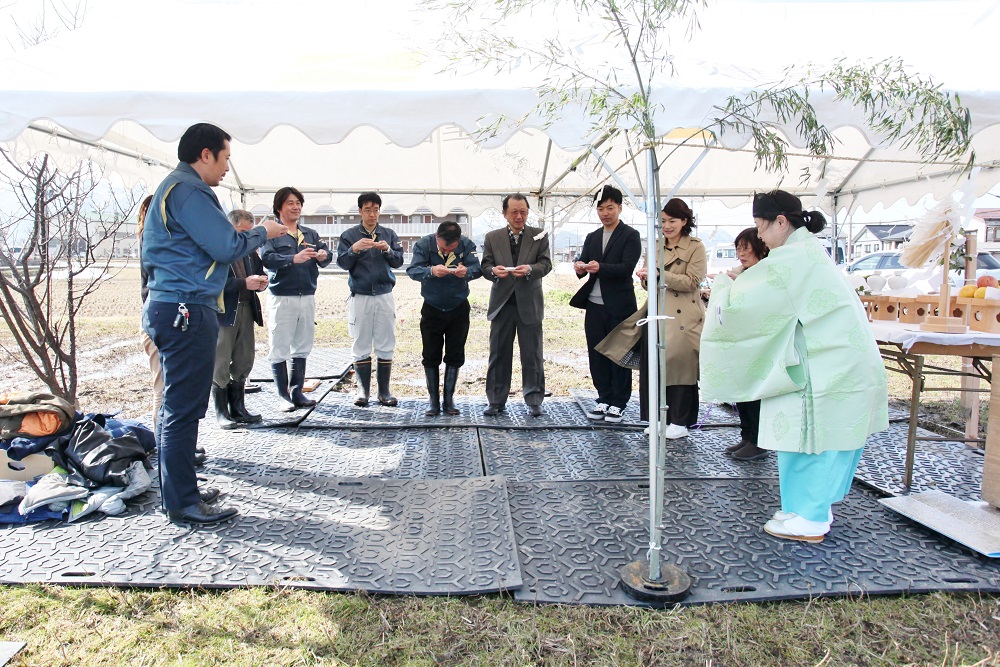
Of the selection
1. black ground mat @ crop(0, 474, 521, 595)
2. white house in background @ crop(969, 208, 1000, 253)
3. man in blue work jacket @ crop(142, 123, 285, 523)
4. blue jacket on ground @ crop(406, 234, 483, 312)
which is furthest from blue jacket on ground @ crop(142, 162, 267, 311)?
white house in background @ crop(969, 208, 1000, 253)

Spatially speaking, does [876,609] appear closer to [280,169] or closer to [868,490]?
[868,490]

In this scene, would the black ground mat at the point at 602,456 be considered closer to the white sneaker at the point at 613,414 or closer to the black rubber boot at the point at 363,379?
the white sneaker at the point at 613,414

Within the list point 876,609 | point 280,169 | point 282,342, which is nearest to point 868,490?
point 876,609

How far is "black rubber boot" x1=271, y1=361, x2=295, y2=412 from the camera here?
15.6ft

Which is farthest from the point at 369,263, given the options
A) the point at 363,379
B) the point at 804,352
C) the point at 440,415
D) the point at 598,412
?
the point at 804,352

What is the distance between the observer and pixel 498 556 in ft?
8.43

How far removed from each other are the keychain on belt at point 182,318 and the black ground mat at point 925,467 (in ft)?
11.8

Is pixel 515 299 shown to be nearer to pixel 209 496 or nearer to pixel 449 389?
pixel 449 389

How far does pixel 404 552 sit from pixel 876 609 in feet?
6.03

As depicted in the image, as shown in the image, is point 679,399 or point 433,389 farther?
point 433,389

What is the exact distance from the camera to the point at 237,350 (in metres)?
4.26

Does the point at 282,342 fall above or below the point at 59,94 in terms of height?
below

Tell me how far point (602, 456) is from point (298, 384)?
2.54 meters

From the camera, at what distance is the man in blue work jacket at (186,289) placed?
2.66 metres
